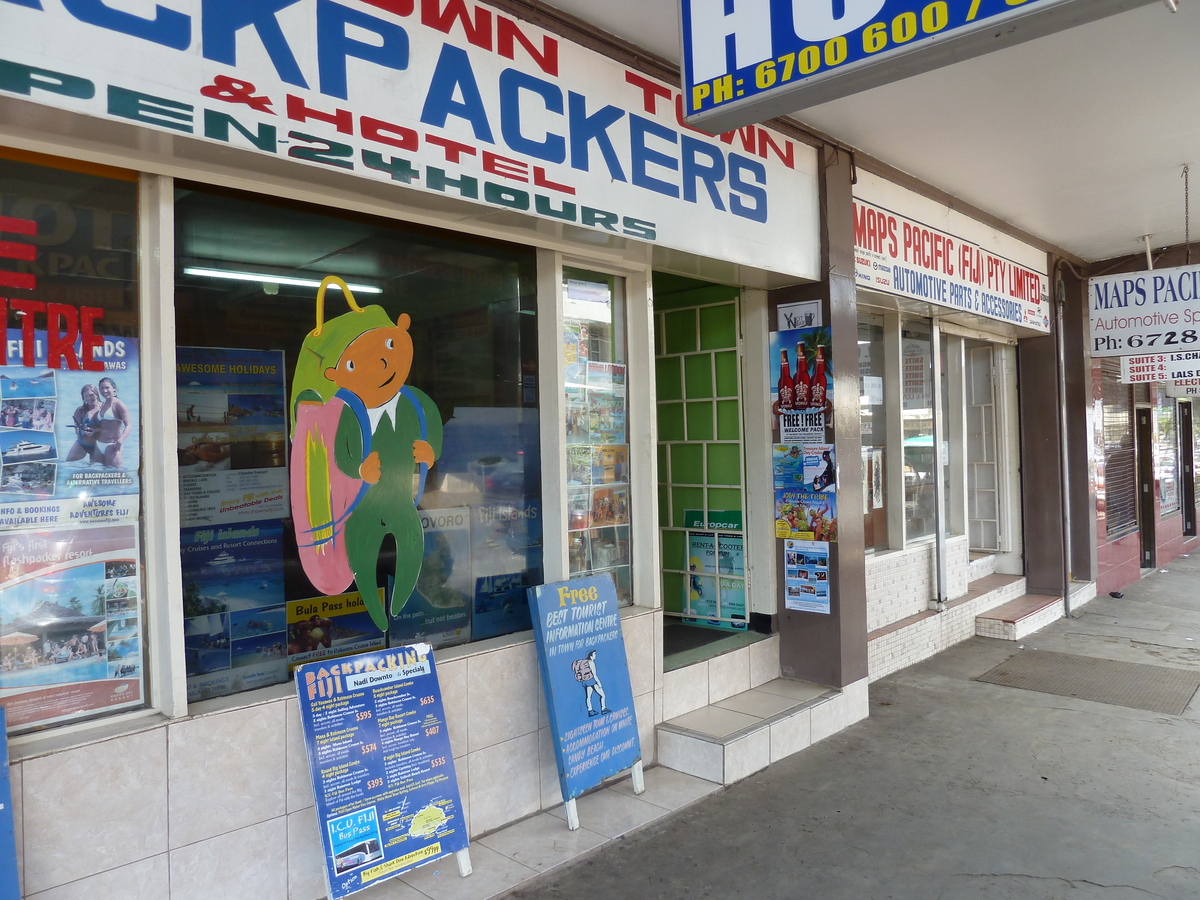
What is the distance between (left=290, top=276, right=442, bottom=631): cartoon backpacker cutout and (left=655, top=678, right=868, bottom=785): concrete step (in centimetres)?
184

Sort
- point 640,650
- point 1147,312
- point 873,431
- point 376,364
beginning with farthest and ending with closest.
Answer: point 1147,312 < point 873,431 < point 640,650 < point 376,364

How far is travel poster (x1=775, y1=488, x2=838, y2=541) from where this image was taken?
207 inches

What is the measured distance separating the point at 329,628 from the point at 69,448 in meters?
1.21

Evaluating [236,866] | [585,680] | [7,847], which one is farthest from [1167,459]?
[7,847]

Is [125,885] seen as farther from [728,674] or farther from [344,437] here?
[728,674]

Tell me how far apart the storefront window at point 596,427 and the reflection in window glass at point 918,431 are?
135 inches

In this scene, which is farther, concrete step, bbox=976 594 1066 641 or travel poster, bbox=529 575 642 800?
concrete step, bbox=976 594 1066 641

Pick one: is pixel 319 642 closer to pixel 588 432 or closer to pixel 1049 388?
pixel 588 432

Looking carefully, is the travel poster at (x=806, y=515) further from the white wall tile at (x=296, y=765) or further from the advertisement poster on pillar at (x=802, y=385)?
the white wall tile at (x=296, y=765)

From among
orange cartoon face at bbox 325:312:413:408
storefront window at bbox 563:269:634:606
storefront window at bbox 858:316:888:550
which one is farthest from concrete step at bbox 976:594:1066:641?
orange cartoon face at bbox 325:312:413:408

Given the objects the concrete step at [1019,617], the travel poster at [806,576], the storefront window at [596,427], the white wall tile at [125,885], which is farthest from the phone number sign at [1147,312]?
the white wall tile at [125,885]

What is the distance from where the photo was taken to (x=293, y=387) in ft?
11.0

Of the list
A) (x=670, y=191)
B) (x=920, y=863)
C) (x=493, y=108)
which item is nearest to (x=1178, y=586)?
(x=920, y=863)

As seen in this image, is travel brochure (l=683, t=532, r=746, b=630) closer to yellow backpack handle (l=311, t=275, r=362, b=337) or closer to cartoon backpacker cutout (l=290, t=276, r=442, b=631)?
cartoon backpacker cutout (l=290, t=276, r=442, b=631)
